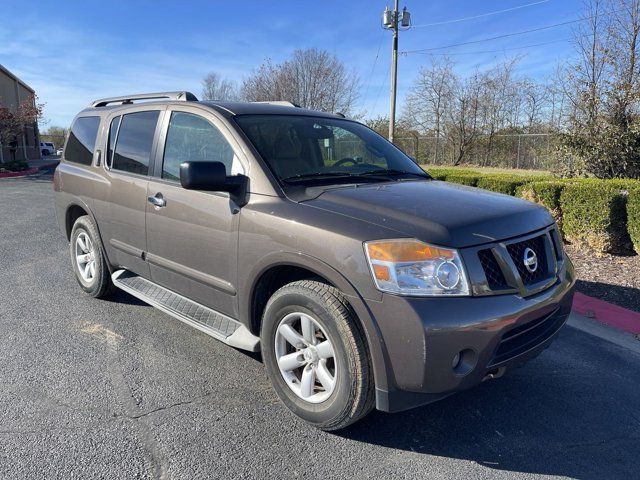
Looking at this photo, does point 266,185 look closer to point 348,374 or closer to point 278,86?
point 348,374

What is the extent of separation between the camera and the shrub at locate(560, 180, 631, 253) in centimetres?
635

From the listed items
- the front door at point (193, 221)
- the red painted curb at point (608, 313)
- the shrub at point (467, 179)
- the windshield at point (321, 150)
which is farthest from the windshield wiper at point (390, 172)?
the shrub at point (467, 179)

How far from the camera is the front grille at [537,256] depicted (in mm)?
2631

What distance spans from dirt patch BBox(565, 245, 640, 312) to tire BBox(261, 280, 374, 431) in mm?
3674

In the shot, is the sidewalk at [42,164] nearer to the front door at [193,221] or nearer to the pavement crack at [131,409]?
the front door at [193,221]

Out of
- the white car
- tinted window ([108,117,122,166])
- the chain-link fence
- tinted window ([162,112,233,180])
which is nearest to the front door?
tinted window ([162,112,233,180])

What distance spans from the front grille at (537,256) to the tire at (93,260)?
3.69 m

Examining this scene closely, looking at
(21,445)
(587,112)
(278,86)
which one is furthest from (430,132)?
(21,445)

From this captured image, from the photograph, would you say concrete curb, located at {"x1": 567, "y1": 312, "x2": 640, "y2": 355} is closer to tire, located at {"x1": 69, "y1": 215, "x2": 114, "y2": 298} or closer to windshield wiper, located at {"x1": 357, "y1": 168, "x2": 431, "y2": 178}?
windshield wiper, located at {"x1": 357, "y1": 168, "x2": 431, "y2": 178}

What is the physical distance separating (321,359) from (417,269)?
78cm

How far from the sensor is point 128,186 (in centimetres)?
409

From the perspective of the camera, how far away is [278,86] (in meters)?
24.3

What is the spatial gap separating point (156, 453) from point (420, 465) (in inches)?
54.0

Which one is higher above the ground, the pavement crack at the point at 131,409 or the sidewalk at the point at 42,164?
the sidewalk at the point at 42,164
